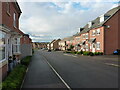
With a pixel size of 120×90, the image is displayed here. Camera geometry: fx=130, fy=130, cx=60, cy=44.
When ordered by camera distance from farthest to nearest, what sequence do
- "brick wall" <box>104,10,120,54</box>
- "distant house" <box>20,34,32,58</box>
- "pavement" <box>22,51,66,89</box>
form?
"brick wall" <box>104,10,120,54</box> → "distant house" <box>20,34,32,58</box> → "pavement" <box>22,51,66,89</box>

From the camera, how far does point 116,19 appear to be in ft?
99.2

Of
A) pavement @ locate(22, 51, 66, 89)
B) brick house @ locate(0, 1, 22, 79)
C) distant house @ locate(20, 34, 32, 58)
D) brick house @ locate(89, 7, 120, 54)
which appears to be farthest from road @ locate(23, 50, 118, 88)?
brick house @ locate(89, 7, 120, 54)

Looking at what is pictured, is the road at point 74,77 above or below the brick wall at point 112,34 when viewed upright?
below

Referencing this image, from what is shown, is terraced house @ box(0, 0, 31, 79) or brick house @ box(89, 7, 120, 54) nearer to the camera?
terraced house @ box(0, 0, 31, 79)

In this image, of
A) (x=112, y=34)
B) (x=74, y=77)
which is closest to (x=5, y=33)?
(x=74, y=77)

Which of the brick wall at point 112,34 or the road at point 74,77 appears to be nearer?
the road at point 74,77

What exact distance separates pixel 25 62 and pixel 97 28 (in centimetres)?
2395

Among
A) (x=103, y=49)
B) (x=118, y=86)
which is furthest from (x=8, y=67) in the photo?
(x=103, y=49)

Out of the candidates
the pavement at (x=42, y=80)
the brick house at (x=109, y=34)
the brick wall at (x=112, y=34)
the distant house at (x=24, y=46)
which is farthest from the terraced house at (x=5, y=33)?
the brick wall at (x=112, y=34)

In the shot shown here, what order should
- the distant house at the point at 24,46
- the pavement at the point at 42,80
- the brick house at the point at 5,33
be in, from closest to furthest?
1. the pavement at the point at 42,80
2. the brick house at the point at 5,33
3. the distant house at the point at 24,46

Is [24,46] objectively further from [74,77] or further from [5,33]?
[74,77]

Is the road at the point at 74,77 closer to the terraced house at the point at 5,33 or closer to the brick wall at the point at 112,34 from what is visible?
the terraced house at the point at 5,33

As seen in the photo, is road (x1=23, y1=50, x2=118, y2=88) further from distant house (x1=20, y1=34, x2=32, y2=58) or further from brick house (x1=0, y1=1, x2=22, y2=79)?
distant house (x1=20, y1=34, x2=32, y2=58)

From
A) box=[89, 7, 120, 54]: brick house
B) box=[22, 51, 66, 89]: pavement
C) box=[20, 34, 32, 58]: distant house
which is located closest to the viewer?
box=[22, 51, 66, 89]: pavement
